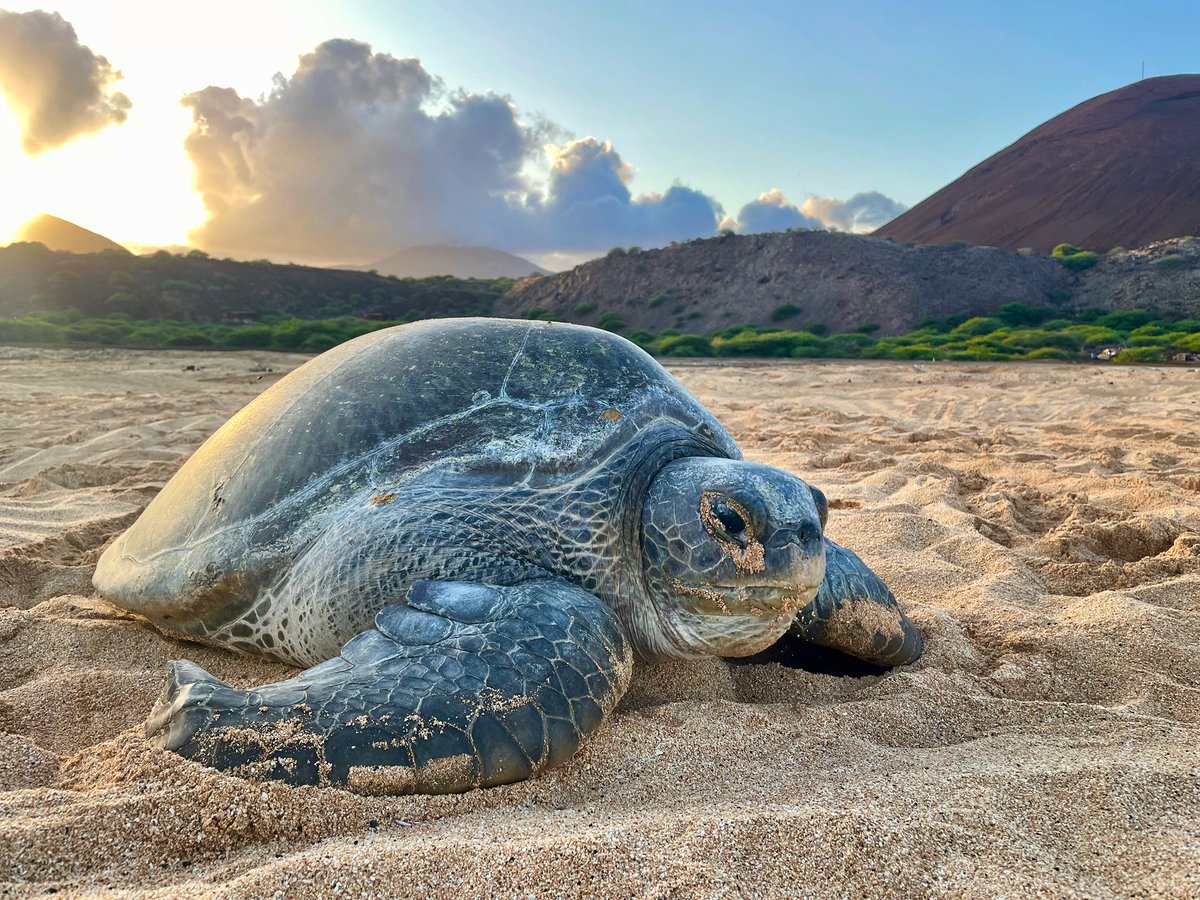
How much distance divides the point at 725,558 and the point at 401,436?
950 millimetres

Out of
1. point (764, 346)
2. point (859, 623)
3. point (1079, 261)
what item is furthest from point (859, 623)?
point (1079, 261)

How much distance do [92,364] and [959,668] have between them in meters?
12.9

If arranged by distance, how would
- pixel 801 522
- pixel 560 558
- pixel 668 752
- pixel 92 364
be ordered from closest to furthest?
pixel 668 752 → pixel 801 522 → pixel 560 558 → pixel 92 364

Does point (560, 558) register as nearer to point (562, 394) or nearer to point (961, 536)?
point (562, 394)

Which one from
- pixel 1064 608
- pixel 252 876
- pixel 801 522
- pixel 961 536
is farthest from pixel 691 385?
pixel 252 876

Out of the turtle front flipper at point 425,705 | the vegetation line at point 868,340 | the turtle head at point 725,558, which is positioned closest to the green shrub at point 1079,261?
the vegetation line at point 868,340

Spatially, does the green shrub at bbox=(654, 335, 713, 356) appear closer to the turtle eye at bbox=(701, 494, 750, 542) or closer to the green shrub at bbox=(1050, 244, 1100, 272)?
the turtle eye at bbox=(701, 494, 750, 542)

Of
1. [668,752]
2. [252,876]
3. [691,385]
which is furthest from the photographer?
[691,385]

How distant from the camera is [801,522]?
5.43 feet

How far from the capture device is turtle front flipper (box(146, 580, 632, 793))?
48.7 inches

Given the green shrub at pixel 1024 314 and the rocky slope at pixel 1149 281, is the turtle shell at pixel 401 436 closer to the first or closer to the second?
the green shrub at pixel 1024 314

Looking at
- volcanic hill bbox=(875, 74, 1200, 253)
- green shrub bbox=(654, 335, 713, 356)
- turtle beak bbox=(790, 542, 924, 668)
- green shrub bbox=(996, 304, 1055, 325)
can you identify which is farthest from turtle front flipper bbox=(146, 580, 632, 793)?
volcanic hill bbox=(875, 74, 1200, 253)

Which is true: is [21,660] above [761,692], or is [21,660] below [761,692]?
above

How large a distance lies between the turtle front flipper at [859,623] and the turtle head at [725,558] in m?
0.30
